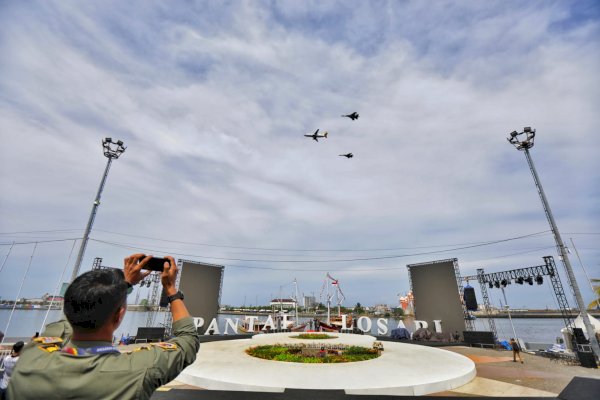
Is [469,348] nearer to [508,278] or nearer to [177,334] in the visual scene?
[508,278]

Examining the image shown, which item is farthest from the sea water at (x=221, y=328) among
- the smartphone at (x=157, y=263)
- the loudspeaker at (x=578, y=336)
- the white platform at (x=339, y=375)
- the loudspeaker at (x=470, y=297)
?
the smartphone at (x=157, y=263)

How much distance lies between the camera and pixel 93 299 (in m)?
1.64

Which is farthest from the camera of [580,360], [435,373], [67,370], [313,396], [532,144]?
[532,144]

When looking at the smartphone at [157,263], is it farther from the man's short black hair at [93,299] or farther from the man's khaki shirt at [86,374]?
the man's khaki shirt at [86,374]

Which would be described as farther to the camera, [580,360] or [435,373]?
[580,360]

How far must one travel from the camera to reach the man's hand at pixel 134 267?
2145 millimetres

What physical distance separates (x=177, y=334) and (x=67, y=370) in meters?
0.67

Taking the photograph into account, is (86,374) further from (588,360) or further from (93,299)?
(588,360)

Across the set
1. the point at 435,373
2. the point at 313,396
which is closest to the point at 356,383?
the point at 435,373

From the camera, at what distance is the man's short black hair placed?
1603 millimetres

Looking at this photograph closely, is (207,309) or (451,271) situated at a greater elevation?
(451,271)

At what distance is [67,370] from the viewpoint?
1315mm

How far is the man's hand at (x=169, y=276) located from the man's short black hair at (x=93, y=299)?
1.13ft

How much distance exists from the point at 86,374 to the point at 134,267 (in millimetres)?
934
